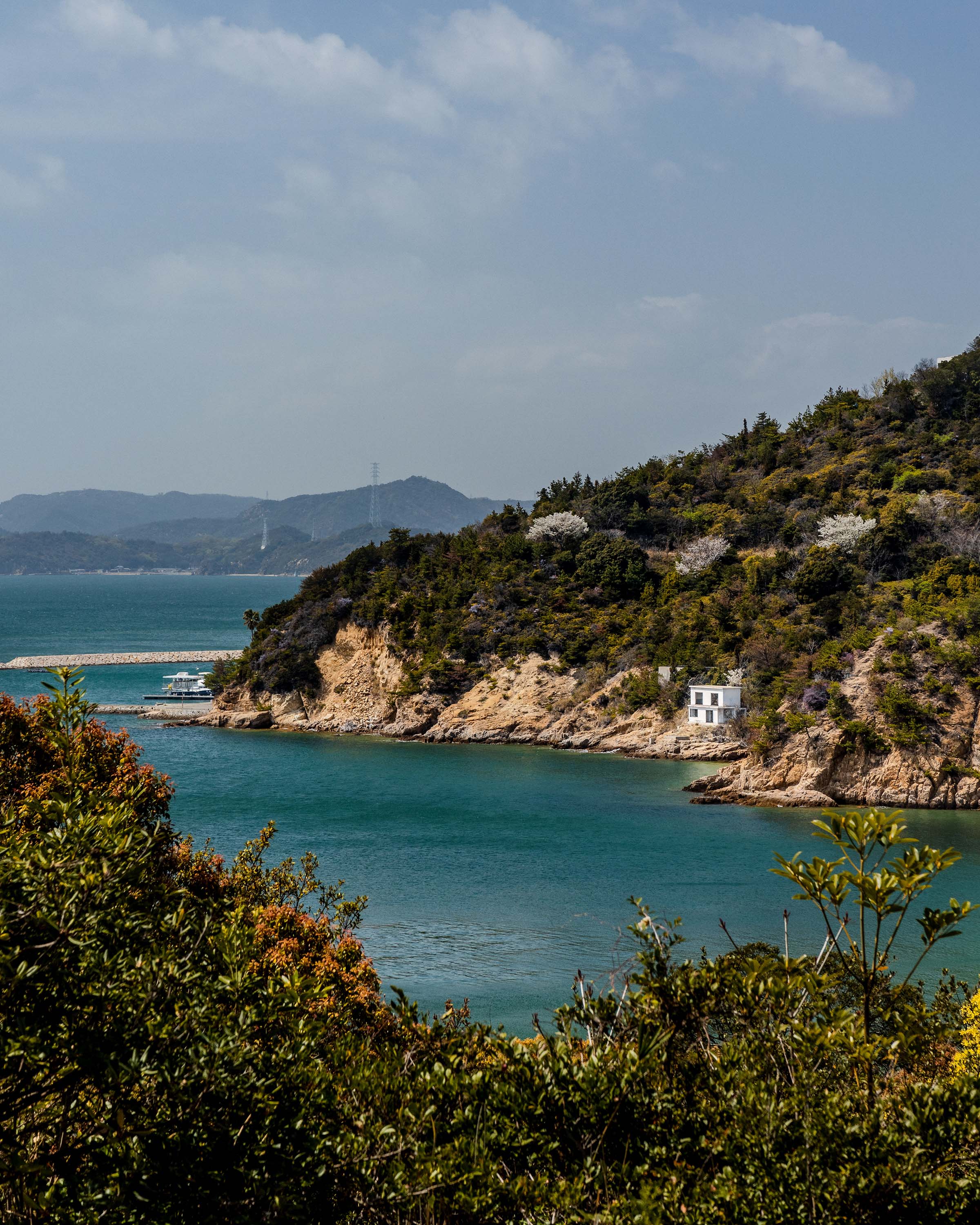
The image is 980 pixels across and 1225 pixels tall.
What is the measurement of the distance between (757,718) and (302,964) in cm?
3054

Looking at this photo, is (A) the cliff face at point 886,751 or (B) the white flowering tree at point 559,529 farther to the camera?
(B) the white flowering tree at point 559,529

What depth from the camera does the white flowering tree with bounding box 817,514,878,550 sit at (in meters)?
45.8

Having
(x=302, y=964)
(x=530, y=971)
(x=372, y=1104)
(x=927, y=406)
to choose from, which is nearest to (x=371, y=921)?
(x=530, y=971)

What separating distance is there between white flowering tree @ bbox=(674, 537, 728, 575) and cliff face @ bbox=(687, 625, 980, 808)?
14.1 metres

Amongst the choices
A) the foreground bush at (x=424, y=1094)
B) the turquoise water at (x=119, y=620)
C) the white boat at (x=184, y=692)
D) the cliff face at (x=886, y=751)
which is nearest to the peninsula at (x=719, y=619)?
the cliff face at (x=886, y=751)

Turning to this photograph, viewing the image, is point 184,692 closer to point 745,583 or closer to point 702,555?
point 702,555

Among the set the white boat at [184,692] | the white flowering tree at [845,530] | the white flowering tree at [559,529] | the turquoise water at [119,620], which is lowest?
the white boat at [184,692]

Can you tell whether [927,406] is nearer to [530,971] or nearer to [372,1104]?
[530,971]

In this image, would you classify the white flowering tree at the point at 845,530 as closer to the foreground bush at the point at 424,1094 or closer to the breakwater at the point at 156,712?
the breakwater at the point at 156,712

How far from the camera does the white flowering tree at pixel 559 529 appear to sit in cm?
5722

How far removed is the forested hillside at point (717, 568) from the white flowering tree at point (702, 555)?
0.30 feet

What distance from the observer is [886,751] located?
1436 inches

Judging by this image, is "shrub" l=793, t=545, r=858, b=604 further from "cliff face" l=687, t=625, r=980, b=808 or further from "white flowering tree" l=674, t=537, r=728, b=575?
"white flowering tree" l=674, t=537, r=728, b=575

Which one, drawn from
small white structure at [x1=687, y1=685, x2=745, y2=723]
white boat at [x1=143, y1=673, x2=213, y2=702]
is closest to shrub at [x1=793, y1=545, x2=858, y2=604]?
small white structure at [x1=687, y1=685, x2=745, y2=723]
